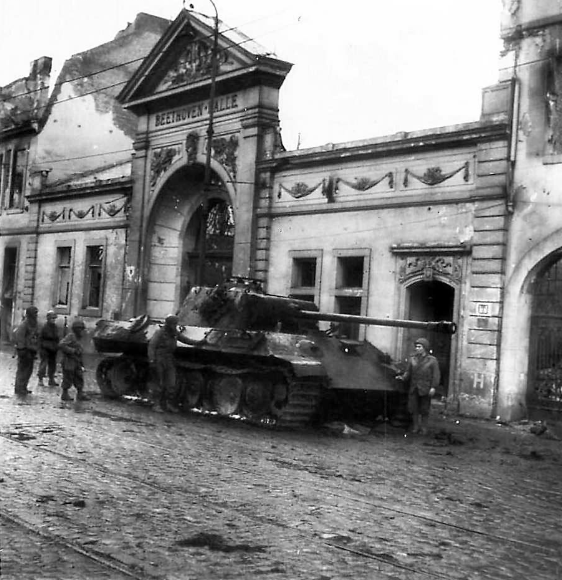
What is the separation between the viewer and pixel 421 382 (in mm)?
14234

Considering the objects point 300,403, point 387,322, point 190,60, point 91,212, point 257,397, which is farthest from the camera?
point 91,212

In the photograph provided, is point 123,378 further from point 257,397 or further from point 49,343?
point 257,397

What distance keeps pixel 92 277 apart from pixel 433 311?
540 inches

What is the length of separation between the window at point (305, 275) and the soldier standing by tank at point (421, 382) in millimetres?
6493

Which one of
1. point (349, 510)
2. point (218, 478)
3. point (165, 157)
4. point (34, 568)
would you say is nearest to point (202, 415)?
point (218, 478)

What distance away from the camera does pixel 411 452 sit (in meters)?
12.1

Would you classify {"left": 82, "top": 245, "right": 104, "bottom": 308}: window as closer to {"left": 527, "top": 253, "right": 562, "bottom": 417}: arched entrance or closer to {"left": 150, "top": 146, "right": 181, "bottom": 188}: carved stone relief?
{"left": 150, "top": 146, "right": 181, "bottom": 188}: carved stone relief

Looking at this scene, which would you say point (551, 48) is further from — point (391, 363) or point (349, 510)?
point (349, 510)

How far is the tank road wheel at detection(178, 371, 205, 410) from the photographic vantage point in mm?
15188

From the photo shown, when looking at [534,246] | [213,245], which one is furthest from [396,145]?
[213,245]

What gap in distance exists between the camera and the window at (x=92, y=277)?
29062 millimetres

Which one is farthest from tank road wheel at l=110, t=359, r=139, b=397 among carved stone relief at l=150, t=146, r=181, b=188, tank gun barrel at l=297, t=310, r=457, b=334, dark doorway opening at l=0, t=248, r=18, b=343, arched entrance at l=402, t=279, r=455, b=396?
dark doorway opening at l=0, t=248, r=18, b=343

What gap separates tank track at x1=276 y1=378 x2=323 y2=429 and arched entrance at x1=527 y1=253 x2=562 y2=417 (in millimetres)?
5262

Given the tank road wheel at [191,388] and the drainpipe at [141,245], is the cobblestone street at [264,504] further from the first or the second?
the drainpipe at [141,245]
